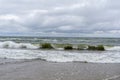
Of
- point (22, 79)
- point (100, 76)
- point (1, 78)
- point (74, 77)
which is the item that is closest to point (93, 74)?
point (100, 76)

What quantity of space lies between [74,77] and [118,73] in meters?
2.49

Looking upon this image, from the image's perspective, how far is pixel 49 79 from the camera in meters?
8.88

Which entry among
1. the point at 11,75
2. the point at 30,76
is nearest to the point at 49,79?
the point at 30,76

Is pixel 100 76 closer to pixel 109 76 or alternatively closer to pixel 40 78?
pixel 109 76

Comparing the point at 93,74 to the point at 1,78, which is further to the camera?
the point at 93,74

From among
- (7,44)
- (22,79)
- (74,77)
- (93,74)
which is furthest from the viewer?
(7,44)

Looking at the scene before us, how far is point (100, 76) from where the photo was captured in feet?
31.8

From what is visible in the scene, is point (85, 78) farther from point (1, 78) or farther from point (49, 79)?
point (1, 78)

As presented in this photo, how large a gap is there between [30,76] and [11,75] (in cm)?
84

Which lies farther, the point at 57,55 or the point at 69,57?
the point at 57,55

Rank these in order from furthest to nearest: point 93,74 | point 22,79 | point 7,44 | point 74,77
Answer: point 7,44 < point 93,74 < point 74,77 < point 22,79

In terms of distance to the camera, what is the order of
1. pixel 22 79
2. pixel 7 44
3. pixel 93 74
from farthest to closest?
pixel 7 44 < pixel 93 74 < pixel 22 79

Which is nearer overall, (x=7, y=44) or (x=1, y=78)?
(x=1, y=78)

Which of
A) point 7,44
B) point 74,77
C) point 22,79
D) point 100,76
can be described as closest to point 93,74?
point 100,76
